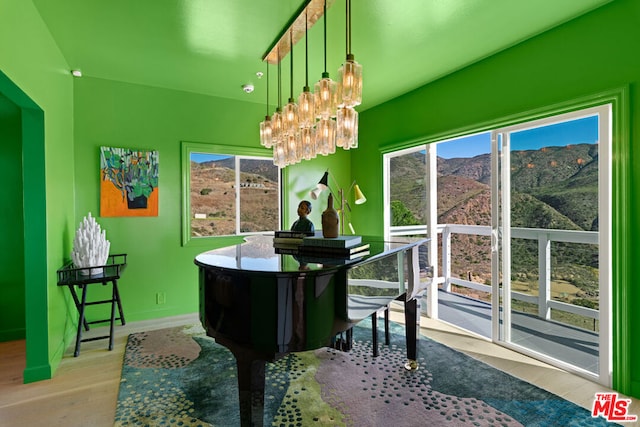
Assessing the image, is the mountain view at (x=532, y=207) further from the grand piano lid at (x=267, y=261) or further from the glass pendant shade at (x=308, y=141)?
the glass pendant shade at (x=308, y=141)

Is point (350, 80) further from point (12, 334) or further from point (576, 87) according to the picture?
point (12, 334)

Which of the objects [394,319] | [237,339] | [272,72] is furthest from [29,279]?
[394,319]

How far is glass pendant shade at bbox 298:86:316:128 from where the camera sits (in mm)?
2264

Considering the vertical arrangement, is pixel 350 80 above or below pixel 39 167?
above

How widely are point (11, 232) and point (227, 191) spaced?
7.04 feet

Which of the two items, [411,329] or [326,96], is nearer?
[326,96]

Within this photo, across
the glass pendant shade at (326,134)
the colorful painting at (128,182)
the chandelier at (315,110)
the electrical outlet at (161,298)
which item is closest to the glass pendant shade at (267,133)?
the chandelier at (315,110)

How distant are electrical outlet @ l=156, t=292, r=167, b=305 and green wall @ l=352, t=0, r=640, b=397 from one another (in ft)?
11.5

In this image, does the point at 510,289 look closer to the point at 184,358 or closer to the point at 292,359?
the point at 292,359

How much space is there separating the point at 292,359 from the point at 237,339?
1344 mm

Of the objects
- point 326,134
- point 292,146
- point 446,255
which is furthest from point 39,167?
point 446,255

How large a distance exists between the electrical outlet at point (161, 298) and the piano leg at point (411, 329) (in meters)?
2.77

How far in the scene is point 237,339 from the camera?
1.45 metres

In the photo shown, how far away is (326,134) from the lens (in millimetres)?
2469
